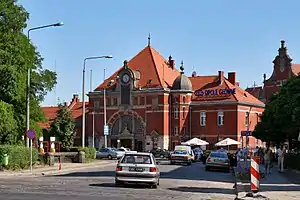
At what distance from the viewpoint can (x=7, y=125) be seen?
46.0m

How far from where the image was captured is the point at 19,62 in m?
47.0

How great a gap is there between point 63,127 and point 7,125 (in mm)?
41771

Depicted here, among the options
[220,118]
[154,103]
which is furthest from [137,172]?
[220,118]

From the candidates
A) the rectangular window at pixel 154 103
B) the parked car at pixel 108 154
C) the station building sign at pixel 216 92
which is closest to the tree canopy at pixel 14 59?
the parked car at pixel 108 154

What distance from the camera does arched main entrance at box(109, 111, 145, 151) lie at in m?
Result: 104

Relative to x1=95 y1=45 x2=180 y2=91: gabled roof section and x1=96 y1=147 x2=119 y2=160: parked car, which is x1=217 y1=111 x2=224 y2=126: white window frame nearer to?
x1=95 y1=45 x2=180 y2=91: gabled roof section

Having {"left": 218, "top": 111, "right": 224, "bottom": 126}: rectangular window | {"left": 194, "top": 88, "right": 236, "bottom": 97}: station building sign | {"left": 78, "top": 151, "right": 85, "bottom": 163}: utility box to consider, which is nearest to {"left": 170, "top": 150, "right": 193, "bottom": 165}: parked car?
{"left": 78, "top": 151, "right": 85, "bottom": 163}: utility box

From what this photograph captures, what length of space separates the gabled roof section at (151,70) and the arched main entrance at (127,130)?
236 inches

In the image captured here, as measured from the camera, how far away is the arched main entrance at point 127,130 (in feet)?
341

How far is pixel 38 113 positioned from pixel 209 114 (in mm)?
50273

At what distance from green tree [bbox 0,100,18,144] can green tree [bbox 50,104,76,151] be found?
37519mm

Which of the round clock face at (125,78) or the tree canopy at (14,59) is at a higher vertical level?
the round clock face at (125,78)

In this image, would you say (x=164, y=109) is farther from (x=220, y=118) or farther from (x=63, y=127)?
(x=63, y=127)

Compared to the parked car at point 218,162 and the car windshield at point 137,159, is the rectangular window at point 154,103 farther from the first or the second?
the car windshield at point 137,159
